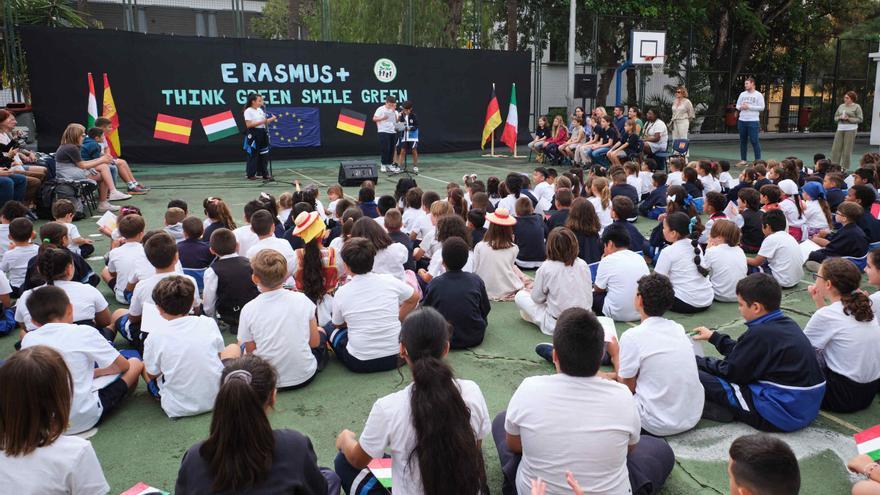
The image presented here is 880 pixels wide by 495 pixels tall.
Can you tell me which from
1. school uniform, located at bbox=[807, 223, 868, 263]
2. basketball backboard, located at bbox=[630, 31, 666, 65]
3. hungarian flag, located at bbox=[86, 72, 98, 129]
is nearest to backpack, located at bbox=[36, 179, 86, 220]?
hungarian flag, located at bbox=[86, 72, 98, 129]

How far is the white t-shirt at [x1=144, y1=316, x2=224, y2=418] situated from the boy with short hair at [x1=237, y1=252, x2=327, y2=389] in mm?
266

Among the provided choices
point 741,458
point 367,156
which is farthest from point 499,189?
point 367,156

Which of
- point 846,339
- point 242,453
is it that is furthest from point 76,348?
point 846,339

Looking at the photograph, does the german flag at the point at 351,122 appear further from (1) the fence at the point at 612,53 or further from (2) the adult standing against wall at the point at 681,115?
(2) the adult standing against wall at the point at 681,115

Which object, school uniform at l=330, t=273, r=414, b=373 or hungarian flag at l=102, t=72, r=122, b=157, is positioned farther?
hungarian flag at l=102, t=72, r=122, b=157

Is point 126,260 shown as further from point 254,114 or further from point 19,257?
point 254,114

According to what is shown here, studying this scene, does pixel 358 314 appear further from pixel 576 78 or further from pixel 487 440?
pixel 576 78

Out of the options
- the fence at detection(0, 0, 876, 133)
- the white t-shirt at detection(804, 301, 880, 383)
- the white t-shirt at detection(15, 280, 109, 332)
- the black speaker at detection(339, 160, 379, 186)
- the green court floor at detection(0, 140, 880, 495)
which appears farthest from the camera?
the fence at detection(0, 0, 876, 133)

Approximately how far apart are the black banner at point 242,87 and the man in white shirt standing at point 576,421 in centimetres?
1415

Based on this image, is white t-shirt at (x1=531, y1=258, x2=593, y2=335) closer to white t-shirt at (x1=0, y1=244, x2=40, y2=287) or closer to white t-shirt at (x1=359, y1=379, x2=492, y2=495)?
white t-shirt at (x1=359, y1=379, x2=492, y2=495)

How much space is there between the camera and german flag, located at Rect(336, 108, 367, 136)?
56.3ft

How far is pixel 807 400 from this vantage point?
371 centimetres

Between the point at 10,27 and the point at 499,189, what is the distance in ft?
36.1

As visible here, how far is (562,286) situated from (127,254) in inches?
138
